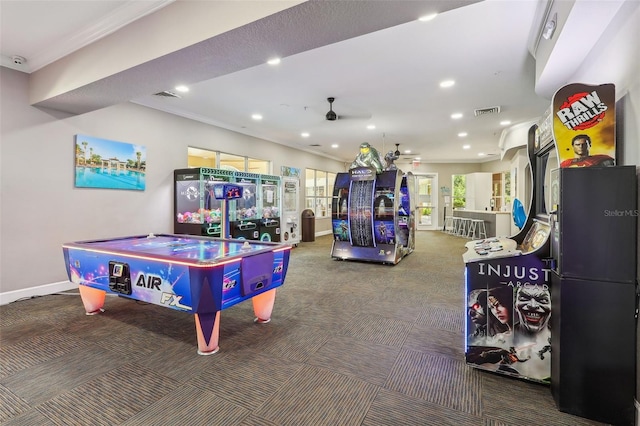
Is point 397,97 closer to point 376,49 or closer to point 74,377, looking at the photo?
point 376,49

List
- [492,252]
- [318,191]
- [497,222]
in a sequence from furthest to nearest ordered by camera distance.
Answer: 1. [318,191]
2. [497,222]
3. [492,252]

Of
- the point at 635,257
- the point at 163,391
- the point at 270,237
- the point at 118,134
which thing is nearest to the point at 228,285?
the point at 163,391

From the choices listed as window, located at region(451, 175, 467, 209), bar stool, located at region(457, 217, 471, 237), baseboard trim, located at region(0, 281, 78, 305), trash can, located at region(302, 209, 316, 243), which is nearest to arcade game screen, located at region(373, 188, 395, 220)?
trash can, located at region(302, 209, 316, 243)

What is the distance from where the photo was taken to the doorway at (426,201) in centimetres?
1300

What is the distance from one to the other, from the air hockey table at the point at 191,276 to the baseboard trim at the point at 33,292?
1.29 meters

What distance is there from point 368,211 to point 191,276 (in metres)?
4.08

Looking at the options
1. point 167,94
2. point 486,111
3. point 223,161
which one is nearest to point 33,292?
point 167,94

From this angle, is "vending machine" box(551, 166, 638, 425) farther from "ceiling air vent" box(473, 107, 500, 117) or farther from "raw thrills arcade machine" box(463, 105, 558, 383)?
"ceiling air vent" box(473, 107, 500, 117)

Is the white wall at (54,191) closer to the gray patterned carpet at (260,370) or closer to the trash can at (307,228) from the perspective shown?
the gray patterned carpet at (260,370)

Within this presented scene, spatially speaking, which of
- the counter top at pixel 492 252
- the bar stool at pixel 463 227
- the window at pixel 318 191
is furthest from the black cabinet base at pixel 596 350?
the bar stool at pixel 463 227

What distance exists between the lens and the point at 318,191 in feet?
36.0

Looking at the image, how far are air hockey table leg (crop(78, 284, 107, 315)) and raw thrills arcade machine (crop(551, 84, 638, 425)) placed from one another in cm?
420

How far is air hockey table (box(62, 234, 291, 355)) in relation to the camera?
91.4 inches

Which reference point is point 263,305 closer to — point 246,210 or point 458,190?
point 246,210
